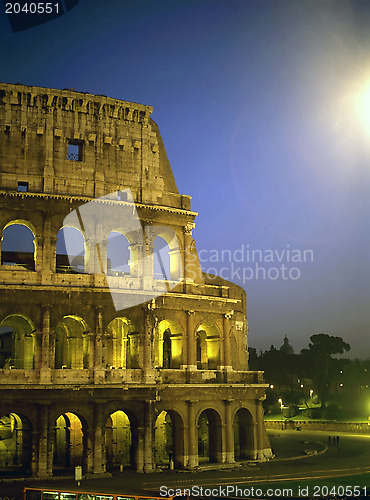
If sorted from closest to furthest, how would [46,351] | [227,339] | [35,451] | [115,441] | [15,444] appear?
[35,451], [46,351], [15,444], [115,441], [227,339]

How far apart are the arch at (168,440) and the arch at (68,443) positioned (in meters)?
4.38

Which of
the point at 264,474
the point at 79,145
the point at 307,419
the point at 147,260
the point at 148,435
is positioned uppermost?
the point at 79,145

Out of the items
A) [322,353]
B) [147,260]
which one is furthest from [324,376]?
[147,260]

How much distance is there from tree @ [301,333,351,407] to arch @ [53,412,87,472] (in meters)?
63.1

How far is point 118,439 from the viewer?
37.6 metres

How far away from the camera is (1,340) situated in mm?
48719

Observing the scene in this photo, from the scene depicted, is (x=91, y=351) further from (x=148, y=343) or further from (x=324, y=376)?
(x=324, y=376)

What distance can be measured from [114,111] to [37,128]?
4.86 m

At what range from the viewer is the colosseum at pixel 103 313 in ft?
110

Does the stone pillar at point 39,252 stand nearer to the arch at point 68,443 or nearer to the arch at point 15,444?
the arch at point 15,444

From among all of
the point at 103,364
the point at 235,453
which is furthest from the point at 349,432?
the point at 103,364

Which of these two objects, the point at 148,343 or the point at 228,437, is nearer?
the point at 148,343

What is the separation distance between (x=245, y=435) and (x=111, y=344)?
9987mm

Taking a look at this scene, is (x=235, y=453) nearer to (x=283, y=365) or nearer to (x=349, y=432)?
(x=349, y=432)
